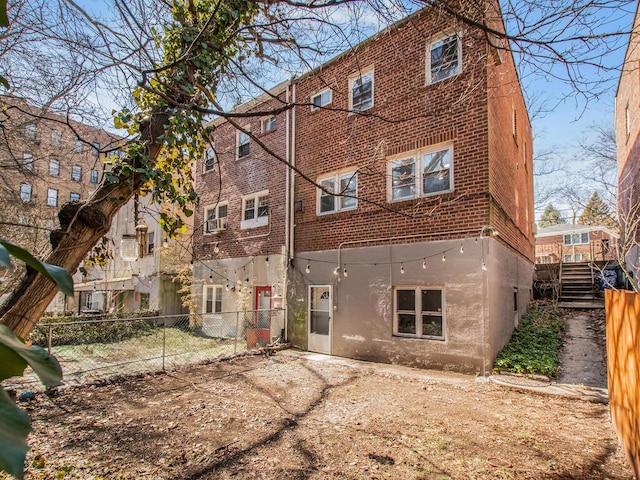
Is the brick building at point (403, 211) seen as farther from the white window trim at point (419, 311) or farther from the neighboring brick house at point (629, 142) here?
the neighboring brick house at point (629, 142)

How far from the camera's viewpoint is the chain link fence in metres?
8.15

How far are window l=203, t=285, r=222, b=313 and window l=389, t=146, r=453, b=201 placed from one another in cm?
781

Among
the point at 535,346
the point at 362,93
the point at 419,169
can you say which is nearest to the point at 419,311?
the point at 535,346

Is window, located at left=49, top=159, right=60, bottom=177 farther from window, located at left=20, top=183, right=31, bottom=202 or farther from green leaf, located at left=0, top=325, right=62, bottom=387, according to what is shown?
green leaf, located at left=0, top=325, right=62, bottom=387

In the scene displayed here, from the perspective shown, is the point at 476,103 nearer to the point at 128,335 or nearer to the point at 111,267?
the point at 128,335

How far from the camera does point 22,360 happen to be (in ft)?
1.91

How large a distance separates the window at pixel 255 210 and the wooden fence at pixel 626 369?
9.33 m

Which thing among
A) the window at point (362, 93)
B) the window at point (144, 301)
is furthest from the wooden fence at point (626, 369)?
the window at point (144, 301)

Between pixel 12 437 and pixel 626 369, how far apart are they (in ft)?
17.3

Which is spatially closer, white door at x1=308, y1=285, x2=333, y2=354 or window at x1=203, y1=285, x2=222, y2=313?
white door at x1=308, y1=285, x2=333, y2=354

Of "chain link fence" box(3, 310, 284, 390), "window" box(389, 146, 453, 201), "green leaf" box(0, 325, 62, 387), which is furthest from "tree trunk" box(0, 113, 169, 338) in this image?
"window" box(389, 146, 453, 201)

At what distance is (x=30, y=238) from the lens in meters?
8.95

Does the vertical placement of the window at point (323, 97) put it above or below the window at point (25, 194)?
above

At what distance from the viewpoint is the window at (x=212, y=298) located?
43.3 feet
